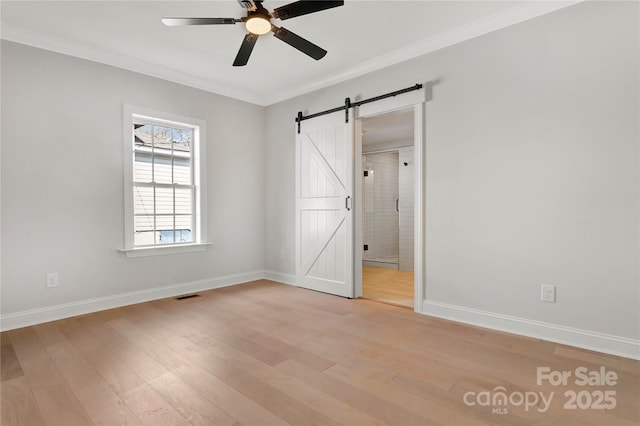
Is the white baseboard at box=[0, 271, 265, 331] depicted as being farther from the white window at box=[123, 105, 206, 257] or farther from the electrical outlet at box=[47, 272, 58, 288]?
the white window at box=[123, 105, 206, 257]

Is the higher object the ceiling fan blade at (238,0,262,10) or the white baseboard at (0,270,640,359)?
the ceiling fan blade at (238,0,262,10)

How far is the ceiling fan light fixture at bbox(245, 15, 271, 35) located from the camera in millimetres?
2398

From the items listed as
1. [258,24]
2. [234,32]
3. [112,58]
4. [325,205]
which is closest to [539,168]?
[325,205]

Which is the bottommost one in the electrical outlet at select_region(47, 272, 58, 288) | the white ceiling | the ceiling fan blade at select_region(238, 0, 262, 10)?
the electrical outlet at select_region(47, 272, 58, 288)

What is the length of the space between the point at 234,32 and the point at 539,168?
9.79 ft

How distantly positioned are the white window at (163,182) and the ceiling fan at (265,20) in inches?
73.3

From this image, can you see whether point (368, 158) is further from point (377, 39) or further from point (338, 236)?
point (377, 39)

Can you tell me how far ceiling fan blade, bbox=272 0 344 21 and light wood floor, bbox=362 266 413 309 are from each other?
294cm

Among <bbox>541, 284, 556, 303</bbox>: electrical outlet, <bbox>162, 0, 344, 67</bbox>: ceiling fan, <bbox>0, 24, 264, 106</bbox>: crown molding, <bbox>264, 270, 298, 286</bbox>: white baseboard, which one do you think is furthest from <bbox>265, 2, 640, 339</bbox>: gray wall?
<bbox>0, 24, 264, 106</bbox>: crown molding

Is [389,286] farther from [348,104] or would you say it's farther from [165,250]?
[165,250]

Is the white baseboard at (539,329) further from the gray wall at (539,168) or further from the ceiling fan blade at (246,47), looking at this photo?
the ceiling fan blade at (246,47)

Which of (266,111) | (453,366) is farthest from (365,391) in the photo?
(266,111)

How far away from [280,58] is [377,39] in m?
1.10

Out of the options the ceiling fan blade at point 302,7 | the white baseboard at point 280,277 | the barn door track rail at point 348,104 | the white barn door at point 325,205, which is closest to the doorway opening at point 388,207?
the white barn door at point 325,205
